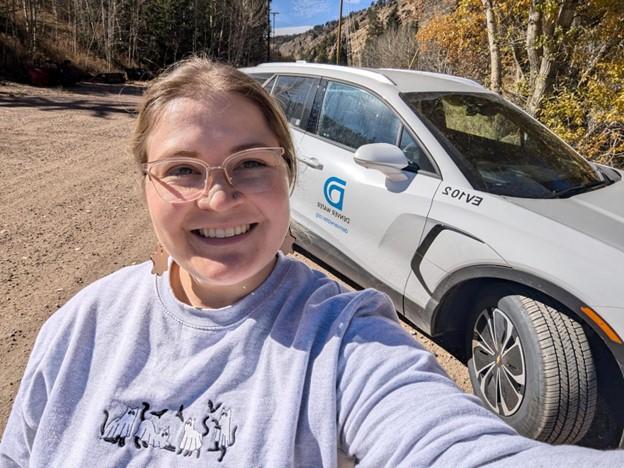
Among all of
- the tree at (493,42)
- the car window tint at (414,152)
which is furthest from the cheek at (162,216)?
the tree at (493,42)

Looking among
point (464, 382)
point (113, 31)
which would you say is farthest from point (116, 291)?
point (113, 31)

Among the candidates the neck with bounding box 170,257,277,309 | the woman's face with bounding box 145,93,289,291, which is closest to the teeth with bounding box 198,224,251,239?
the woman's face with bounding box 145,93,289,291

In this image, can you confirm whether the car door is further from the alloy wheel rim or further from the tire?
the tire

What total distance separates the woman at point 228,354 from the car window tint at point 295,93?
2.52 m

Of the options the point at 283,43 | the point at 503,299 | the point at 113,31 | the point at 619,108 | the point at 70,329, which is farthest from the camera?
the point at 283,43

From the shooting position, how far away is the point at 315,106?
3561 millimetres

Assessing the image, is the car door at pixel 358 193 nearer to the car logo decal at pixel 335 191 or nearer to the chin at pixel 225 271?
the car logo decal at pixel 335 191

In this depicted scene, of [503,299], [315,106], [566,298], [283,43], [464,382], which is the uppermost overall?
[283,43]

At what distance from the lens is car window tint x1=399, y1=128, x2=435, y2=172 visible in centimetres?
255

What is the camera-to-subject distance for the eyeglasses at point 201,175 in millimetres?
1072

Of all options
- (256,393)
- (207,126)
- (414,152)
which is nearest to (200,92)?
(207,126)

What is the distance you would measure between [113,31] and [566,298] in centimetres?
2717

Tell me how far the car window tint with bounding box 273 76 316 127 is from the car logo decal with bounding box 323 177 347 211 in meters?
0.84

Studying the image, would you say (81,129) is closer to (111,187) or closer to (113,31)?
(111,187)
